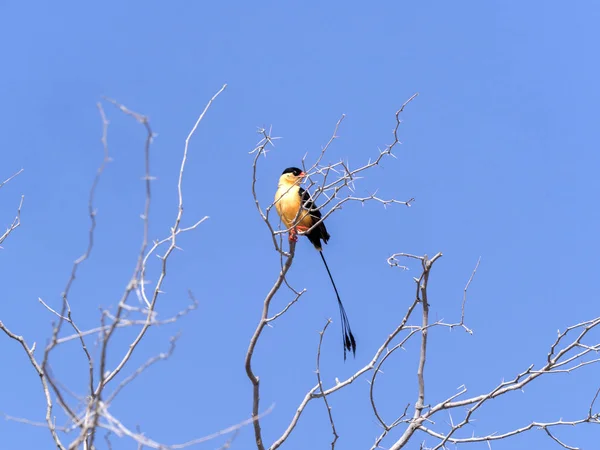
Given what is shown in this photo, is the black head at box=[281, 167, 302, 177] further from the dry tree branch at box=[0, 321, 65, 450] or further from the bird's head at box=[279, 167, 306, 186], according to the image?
the dry tree branch at box=[0, 321, 65, 450]

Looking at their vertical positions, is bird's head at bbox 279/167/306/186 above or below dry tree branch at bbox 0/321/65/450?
above

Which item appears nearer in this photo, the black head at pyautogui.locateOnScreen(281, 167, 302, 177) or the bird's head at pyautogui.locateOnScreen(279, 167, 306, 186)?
the bird's head at pyautogui.locateOnScreen(279, 167, 306, 186)

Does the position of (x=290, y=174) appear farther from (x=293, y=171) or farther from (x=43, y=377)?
(x=43, y=377)

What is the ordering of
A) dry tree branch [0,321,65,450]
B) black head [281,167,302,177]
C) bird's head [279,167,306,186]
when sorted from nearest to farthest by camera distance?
1. dry tree branch [0,321,65,450]
2. bird's head [279,167,306,186]
3. black head [281,167,302,177]

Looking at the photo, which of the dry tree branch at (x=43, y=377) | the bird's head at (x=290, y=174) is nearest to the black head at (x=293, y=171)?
the bird's head at (x=290, y=174)

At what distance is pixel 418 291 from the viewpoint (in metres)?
2.90

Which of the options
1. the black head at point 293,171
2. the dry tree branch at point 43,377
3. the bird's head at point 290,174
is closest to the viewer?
the dry tree branch at point 43,377

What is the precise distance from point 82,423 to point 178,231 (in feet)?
2.39

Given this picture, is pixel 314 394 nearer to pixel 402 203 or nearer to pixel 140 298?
pixel 402 203

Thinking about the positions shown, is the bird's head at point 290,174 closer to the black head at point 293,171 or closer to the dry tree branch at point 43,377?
the black head at point 293,171

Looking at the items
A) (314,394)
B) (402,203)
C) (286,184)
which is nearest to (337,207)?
(402,203)

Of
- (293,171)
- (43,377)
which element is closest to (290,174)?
(293,171)

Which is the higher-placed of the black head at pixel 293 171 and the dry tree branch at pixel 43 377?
the black head at pixel 293 171

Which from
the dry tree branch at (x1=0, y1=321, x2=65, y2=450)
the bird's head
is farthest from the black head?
the dry tree branch at (x1=0, y1=321, x2=65, y2=450)
